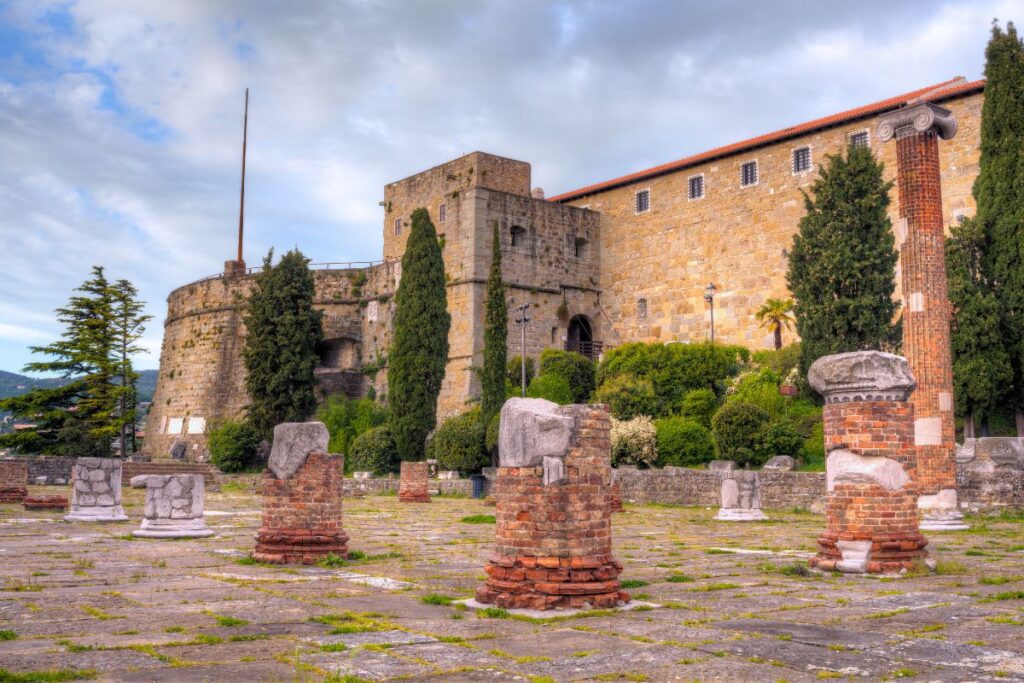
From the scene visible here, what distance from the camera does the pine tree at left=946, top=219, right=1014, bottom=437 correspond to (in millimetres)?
21547

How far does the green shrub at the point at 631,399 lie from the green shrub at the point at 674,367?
18.5 inches

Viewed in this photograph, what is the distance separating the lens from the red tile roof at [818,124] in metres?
30.2

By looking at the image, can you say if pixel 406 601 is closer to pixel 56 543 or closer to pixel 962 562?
pixel 962 562

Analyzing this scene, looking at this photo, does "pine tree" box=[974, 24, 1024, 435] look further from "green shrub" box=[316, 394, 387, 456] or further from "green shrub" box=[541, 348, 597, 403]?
"green shrub" box=[316, 394, 387, 456]

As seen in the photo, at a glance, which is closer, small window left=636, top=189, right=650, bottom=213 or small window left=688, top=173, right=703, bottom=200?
small window left=688, top=173, right=703, bottom=200

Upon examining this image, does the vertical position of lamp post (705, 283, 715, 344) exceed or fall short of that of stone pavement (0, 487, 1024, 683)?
it exceeds it

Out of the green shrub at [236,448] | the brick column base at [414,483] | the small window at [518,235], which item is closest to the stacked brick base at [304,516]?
the brick column base at [414,483]

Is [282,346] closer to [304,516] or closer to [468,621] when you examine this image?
[304,516]

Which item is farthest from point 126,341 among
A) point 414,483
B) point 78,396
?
point 414,483

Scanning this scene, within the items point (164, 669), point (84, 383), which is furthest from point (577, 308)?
point (164, 669)

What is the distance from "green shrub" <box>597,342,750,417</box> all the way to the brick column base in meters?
8.63

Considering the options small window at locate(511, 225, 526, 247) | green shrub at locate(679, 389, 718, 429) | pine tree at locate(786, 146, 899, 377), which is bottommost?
green shrub at locate(679, 389, 718, 429)

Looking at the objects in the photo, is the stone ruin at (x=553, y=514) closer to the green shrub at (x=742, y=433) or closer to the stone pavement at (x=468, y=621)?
the stone pavement at (x=468, y=621)

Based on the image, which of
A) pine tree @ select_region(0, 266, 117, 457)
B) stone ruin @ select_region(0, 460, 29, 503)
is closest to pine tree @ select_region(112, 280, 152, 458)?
pine tree @ select_region(0, 266, 117, 457)
